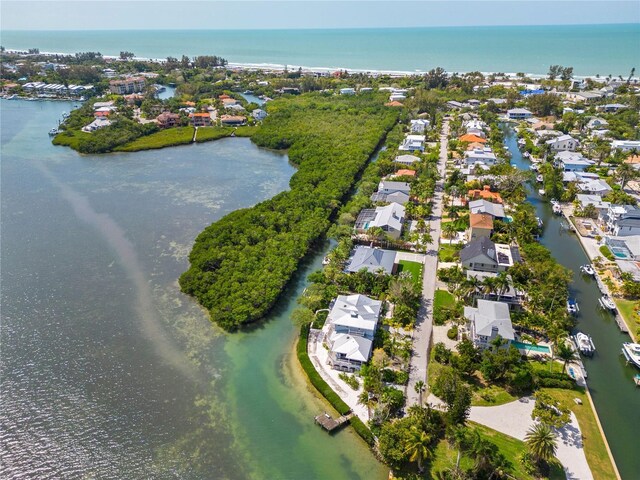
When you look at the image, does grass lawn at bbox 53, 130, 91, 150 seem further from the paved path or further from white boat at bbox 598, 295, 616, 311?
white boat at bbox 598, 295, 616, 311

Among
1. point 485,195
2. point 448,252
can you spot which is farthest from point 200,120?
point 448,252

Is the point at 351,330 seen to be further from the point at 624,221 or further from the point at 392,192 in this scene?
the point at 624,221

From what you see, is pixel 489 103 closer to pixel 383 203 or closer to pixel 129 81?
pixel 383 203

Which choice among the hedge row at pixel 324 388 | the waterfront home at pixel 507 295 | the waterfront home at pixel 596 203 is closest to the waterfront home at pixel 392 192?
the waterfront home at pixel 507 295

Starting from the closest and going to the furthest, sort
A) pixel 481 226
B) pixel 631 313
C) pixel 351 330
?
pixel 351 330
pixel 631 313
pixel 481 226

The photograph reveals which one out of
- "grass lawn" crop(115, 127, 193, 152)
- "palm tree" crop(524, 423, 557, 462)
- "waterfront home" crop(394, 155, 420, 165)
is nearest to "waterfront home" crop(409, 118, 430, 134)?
"waterfront home" crop(394, 155, 420, 165)

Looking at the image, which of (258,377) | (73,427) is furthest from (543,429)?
(73,427)
